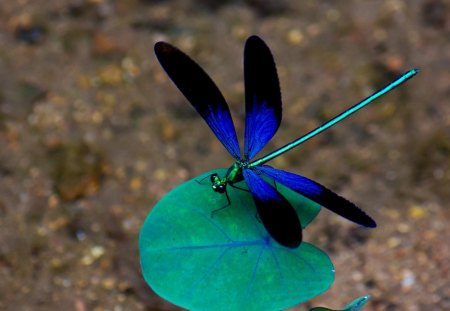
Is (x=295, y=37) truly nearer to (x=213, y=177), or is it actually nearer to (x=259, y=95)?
(x=259, y=95)

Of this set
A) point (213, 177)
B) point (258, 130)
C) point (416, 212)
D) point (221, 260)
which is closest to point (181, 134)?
point (416, 212)

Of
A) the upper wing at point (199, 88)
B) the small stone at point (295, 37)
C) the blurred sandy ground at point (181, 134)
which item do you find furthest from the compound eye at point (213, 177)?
the small stone at point (295, 37)

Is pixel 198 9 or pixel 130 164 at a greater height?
pixel 198 9

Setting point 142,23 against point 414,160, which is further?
point 142,23

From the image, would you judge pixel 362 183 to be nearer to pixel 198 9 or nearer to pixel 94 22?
pixel 198 9

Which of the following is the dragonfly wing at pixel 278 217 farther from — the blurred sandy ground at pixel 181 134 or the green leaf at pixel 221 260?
the blurred sandy ground at pixel 181 134

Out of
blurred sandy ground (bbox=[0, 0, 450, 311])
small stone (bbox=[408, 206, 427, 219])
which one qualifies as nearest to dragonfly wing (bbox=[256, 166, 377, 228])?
blurred sandy ground (bbox=[0, 0, 450, 311])

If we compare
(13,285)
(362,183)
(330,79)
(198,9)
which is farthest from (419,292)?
(198,9)
